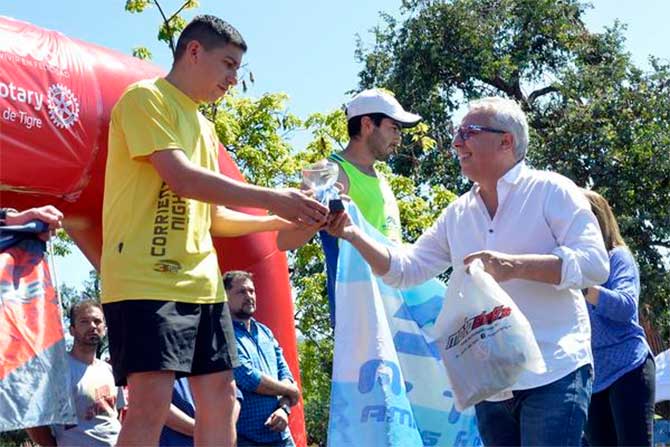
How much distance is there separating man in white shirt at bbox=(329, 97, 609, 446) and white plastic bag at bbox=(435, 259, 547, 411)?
0.28 ft

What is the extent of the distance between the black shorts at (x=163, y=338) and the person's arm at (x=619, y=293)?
6.04 feet

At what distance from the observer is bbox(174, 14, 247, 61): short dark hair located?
3777 millimetres

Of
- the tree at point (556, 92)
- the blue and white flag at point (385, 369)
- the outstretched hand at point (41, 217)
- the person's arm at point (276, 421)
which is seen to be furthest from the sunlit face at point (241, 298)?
the tree at point (556, 92)

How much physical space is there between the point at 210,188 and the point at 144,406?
74cm

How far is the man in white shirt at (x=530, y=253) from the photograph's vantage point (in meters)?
3.37

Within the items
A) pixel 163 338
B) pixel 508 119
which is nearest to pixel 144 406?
pixel 163 338

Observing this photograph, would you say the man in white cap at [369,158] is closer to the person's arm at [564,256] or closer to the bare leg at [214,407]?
the bare leg at [214,407]

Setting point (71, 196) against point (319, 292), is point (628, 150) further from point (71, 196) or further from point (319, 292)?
point (71, 196)

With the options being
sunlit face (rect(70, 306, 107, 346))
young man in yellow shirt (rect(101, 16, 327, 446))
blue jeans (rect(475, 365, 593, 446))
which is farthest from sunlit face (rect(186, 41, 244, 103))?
sunlit face (rect(70, 306, 107, 346))

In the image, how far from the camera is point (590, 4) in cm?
2467

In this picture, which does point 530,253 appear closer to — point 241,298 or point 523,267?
point 523,267

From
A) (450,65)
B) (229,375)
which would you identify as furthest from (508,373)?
(450,65)

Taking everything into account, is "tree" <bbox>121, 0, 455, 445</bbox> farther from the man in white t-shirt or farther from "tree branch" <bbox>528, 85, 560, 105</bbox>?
the man in white t-shirt

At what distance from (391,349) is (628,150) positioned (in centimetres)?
1758
